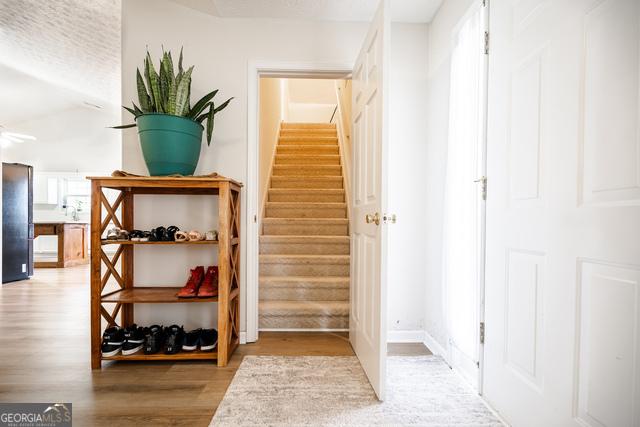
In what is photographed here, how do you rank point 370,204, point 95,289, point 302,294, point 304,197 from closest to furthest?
point 370,204 < point 95,289 < point 302,294 < point 304,197

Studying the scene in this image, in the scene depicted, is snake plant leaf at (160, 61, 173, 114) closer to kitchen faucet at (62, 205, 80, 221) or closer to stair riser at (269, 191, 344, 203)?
stair riser at (269, 191, 344, 203)

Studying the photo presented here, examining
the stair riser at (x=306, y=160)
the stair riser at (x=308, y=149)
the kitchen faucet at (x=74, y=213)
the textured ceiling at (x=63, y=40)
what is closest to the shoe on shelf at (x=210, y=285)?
the textured ceiling at (x=63, y=40)

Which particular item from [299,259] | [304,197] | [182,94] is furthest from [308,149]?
[182,94]

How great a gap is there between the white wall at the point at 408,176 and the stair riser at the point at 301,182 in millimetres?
1655

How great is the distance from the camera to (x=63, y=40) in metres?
3.13

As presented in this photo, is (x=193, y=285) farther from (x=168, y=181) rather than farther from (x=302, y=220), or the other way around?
(x=302, y=220)

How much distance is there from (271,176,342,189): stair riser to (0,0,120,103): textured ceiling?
83.2 inches

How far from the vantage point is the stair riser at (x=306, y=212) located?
360 cm

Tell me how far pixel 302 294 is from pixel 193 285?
99 centimetres

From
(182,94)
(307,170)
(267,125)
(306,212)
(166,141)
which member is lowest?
(306,212)

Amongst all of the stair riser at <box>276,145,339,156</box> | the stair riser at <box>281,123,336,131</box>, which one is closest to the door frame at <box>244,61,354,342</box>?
the stair riser at <box>276,145,339,156</box>

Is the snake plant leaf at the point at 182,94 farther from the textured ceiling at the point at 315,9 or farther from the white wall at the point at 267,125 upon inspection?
the white wall at the point at 267,125

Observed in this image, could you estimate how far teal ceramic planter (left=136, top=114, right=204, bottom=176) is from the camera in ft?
6.21

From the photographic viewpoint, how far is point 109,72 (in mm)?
4082
